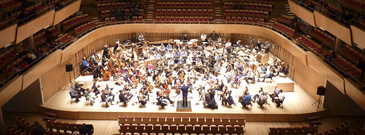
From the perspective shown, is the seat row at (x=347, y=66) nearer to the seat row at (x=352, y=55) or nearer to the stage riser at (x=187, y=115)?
the seat row at (x=352, y=55)

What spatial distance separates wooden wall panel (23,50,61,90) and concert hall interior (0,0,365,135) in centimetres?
4

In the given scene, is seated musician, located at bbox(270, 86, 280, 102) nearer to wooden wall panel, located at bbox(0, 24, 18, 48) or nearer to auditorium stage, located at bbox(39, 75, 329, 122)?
auditorium stage, located at bbox(39, 75, 329, 122)

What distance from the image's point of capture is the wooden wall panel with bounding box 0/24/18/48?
1026cm

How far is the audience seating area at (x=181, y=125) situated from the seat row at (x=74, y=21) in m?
6.87

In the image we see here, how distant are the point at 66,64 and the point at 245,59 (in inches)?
326

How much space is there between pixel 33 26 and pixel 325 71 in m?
10.5

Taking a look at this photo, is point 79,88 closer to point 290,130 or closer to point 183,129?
point 183,129

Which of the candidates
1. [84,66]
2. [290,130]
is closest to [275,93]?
[290,130]

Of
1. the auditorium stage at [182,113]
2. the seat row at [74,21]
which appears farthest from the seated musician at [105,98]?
the seat row at [74,21]

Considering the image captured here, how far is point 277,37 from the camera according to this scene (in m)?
17.0

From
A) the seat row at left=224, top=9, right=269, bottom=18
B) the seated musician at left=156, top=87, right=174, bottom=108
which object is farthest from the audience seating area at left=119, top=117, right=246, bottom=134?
the seat row at left=224, top=9, right=269, bottom=18

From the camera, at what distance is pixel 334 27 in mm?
11812

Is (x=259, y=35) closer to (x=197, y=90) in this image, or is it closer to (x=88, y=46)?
(x=197, y=90)

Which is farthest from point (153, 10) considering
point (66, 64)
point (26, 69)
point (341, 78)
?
point (341, 78)
